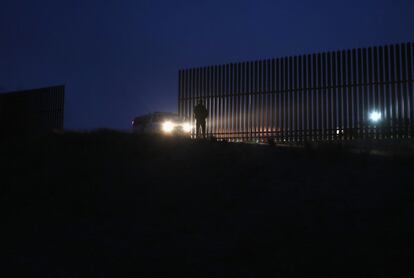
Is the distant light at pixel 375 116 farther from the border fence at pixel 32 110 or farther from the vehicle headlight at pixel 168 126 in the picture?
the border fence at pixel 32 110

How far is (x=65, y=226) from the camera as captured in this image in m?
5.68

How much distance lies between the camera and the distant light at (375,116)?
1323cm

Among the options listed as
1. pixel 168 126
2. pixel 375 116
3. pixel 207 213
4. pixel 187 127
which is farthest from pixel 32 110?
pixel 207 213

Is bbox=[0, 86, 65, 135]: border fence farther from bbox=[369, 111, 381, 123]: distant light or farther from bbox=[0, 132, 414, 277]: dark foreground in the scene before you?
bbox=[369, 111, 381, 123]: distant light

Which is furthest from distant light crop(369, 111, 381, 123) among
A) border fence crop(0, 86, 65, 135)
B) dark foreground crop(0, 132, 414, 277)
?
border fence crop(0, 86, 65, 135)

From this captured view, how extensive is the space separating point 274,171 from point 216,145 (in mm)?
1966

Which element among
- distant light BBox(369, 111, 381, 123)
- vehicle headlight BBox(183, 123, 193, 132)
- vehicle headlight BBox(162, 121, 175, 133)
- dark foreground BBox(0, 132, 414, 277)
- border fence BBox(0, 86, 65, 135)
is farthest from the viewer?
border fence BBox(0, 86, 65, 135)

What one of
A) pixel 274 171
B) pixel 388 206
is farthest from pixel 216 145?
pixel 388 206

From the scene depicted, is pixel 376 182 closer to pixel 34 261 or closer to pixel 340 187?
pixel 340 187

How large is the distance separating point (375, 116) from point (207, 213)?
937 centimetres

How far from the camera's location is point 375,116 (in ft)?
43.9

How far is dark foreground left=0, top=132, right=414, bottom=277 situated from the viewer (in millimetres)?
4367

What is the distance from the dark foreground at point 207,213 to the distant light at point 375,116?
629cm

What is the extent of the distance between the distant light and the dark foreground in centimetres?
629
